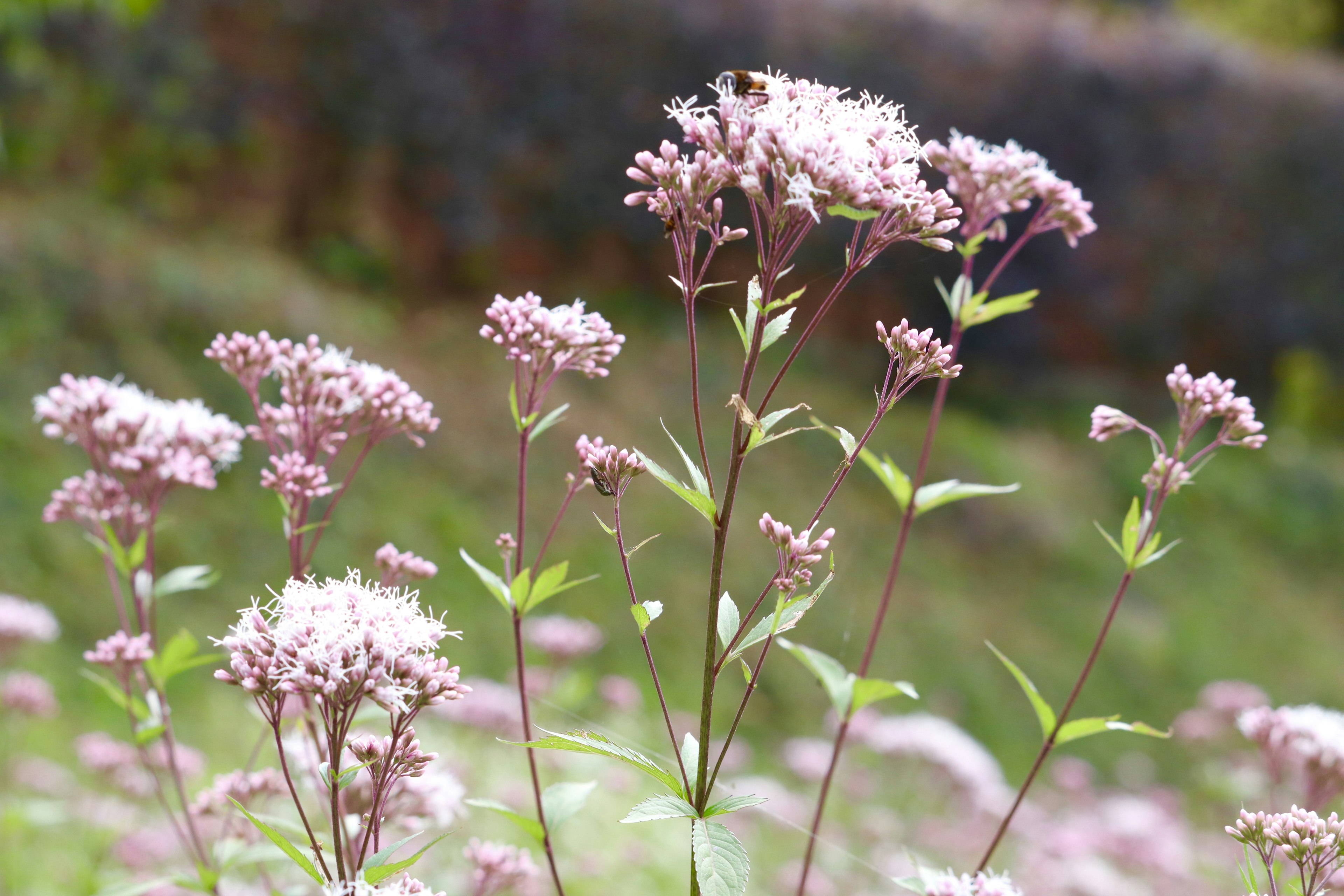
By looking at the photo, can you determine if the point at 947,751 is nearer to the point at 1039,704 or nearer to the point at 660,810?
the point at 1039,704

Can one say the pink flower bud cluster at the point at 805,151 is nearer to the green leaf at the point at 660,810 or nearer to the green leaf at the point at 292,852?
the green leaf at the point at 660,810

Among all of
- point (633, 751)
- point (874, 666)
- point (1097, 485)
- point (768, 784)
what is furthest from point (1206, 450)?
point (1097, 485)

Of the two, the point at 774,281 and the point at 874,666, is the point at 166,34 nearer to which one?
the point at 874,666

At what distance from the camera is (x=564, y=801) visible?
1143 millimetres

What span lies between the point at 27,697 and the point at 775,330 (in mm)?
2560

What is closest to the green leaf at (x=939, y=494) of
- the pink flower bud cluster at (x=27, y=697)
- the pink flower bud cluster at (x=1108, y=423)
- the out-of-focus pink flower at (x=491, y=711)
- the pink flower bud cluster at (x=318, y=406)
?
the pink flower bud cluster at (x=1108, y=423)

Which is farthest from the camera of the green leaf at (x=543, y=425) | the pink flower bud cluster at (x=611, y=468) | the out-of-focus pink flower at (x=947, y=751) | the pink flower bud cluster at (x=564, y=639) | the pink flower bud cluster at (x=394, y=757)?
the out-of-focus pink flower at (x=947, y=751)

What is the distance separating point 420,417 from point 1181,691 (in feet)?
20.3

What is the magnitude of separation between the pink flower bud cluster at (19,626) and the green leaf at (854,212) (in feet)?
8.12

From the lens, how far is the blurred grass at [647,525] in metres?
4.77

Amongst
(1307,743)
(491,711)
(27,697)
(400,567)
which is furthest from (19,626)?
(1307,743)

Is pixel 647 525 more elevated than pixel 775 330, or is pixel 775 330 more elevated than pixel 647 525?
pixel 647 525

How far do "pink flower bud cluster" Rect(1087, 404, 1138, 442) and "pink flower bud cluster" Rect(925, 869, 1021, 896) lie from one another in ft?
1.76

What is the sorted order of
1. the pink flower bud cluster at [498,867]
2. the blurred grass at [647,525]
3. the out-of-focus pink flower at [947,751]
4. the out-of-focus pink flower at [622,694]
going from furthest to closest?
the blurred grass at [647,525]
the out-of-focus pink flower at [622,694]
the out-of-focus pink flower at [947,751]
the pink flower bud cluster at [498,867]
